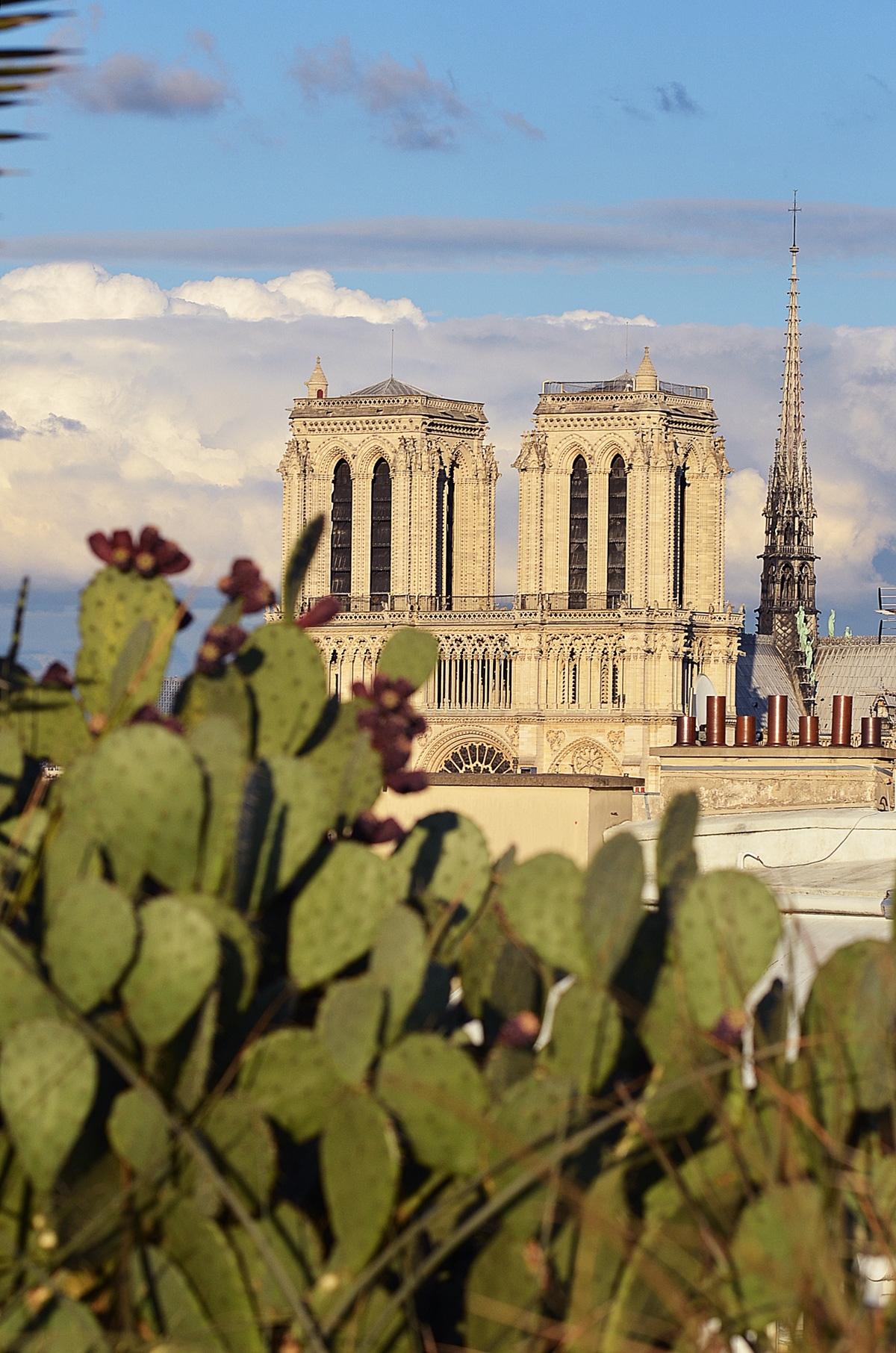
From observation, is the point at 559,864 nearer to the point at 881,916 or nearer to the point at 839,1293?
the point at 839,1293

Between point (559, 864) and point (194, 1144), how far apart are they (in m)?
1.18

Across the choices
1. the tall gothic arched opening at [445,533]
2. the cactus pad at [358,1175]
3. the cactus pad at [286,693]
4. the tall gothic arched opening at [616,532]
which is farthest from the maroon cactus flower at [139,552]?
the tall gothic arched opening at [445,533]

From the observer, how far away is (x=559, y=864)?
4773 millimetres

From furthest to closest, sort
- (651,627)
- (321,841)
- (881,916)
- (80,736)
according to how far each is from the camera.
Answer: (651,627) < (881,916) < (80,736) < (321,841)

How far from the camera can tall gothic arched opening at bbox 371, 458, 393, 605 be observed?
76812mm

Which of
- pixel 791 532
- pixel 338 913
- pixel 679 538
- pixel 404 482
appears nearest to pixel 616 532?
pixel 679 538

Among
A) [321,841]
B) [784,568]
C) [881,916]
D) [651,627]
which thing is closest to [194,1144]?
[321,841]

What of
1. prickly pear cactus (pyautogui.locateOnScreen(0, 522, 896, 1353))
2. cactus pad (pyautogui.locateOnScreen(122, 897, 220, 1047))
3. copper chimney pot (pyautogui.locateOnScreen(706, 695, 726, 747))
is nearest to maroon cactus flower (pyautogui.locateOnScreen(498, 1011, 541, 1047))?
prickly pear cactus (pyautogui.locateOnScreen(0, 522, 896, 1353))

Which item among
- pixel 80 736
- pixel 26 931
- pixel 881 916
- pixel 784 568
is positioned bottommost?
pixel 881 916

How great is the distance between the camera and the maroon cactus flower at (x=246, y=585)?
5.59 m

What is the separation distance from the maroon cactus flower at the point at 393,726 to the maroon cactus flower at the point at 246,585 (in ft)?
1.25

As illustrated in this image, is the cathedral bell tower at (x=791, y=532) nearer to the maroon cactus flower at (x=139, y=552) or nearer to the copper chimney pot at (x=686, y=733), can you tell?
the copper chimney pot at (x=686, y=733)

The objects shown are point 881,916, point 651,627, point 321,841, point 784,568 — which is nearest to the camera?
point 321,841

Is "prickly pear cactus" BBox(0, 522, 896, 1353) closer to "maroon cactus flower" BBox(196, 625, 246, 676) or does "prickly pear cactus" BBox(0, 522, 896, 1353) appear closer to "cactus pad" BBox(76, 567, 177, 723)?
"maroon cactus flower" BBox(196, 625, 246, 676)
